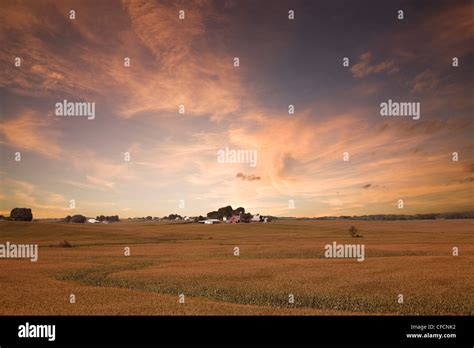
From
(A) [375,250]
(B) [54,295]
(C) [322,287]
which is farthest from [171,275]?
(A) [375,250]

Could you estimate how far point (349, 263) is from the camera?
47875 millimetres

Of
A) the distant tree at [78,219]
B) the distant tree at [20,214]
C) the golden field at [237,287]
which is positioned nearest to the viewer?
the golden field at [237,287]

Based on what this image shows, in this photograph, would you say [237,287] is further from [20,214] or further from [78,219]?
[78,219]

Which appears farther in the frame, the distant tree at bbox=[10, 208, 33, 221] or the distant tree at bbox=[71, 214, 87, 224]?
the distant tree at bbox=[71, 214, 87, 224]

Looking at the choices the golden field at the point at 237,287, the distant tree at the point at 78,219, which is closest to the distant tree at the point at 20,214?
the distant tree at the point at 78,219

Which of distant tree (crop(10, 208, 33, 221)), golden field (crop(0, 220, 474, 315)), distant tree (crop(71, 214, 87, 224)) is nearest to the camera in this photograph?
golden field (crop(0, 220, 474, 315))

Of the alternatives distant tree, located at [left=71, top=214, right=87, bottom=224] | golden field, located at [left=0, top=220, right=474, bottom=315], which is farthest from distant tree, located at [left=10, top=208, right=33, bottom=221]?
golden field, located at [left=0, top=220, right=474, bottom=315]

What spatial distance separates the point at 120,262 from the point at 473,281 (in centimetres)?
4311

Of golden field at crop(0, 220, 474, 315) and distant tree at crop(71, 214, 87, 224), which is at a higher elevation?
distant tree at crop(71, 214, 87, 224)

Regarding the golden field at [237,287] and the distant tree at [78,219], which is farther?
the distant tree at [78,219]

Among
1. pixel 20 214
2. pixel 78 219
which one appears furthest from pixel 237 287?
A: pixel 78 219

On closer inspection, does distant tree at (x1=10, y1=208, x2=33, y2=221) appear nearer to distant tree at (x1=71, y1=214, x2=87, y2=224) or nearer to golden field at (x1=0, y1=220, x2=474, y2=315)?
distant tree at (x1=71, y1=214, x2=87, y2=224)

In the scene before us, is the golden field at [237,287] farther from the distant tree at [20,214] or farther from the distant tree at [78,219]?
the distant tree at [78,219]
